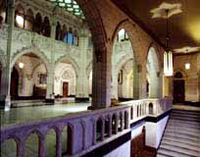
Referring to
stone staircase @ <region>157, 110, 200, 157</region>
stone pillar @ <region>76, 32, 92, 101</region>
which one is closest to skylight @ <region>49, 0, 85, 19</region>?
stone pillar @ <region>76, 32, 92, 101</region>

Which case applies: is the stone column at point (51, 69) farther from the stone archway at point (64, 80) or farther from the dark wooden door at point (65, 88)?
the dark wooden door at point (65, 88)

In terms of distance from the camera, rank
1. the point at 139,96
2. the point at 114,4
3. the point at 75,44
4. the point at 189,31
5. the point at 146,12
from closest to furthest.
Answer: the point at 114,4, the point at 146,12, the point at 139,96, the point at 189,31, the point at 75,44

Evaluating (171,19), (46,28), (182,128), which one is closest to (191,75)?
(182,128)

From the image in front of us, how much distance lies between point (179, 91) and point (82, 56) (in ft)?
29.1

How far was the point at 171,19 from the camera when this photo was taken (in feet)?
19.4

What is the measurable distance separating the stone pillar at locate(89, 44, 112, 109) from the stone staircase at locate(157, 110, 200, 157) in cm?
418

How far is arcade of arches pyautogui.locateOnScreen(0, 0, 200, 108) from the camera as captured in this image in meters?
4.46

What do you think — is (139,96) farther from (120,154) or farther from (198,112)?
(198,112)

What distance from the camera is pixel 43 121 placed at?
190 centimetres

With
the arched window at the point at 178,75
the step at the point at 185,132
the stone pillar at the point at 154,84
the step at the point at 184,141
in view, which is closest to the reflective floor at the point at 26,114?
the stone pillar at the point at 154,84

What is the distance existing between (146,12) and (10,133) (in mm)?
5401

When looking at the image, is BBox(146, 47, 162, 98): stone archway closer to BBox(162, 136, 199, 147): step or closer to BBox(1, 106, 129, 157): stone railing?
BBox(162, 136, 199, 147): step

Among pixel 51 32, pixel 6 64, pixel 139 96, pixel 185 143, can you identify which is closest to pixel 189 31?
pixel 139 96

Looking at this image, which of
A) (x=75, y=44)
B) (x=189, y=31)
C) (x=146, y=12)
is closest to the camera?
(x=146, y=12)
